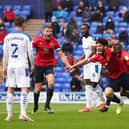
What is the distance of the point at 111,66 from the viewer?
14.2 metres

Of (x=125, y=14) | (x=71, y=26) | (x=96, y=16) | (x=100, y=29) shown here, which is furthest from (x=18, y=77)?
(x=96, y=16)

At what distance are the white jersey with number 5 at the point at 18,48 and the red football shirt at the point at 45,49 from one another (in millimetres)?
2738

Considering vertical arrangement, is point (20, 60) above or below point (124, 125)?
above

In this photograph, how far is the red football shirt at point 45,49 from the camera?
14.9 m

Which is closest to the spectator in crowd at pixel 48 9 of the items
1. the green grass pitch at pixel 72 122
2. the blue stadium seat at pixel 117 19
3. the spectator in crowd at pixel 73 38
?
the spectator in crowd at pixel 73 38

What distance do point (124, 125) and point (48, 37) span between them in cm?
415

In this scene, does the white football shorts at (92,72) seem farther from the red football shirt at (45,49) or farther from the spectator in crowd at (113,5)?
the spectator in crowd at (113,5)

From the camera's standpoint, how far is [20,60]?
1212cm

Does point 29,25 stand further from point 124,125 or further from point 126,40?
point 124,125

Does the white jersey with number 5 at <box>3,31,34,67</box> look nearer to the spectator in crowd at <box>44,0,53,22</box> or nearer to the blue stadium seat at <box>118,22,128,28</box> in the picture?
the blue stadium seat at <box>118,22,128,28</box>

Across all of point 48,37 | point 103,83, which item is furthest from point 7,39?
point 103,83

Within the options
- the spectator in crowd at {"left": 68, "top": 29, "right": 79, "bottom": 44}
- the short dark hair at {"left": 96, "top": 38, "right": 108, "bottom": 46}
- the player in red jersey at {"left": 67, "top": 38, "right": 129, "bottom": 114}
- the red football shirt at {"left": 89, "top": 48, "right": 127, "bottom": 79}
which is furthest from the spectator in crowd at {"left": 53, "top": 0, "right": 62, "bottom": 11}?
the short dark hair at {"left": 96, "top": 38, "right": 108, "bottom": 46}

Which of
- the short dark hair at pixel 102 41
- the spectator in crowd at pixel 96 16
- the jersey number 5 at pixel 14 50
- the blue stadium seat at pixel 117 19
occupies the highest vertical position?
the spectator in crowd at pixel 96 16

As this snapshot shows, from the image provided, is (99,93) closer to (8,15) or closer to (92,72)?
(92,72)
